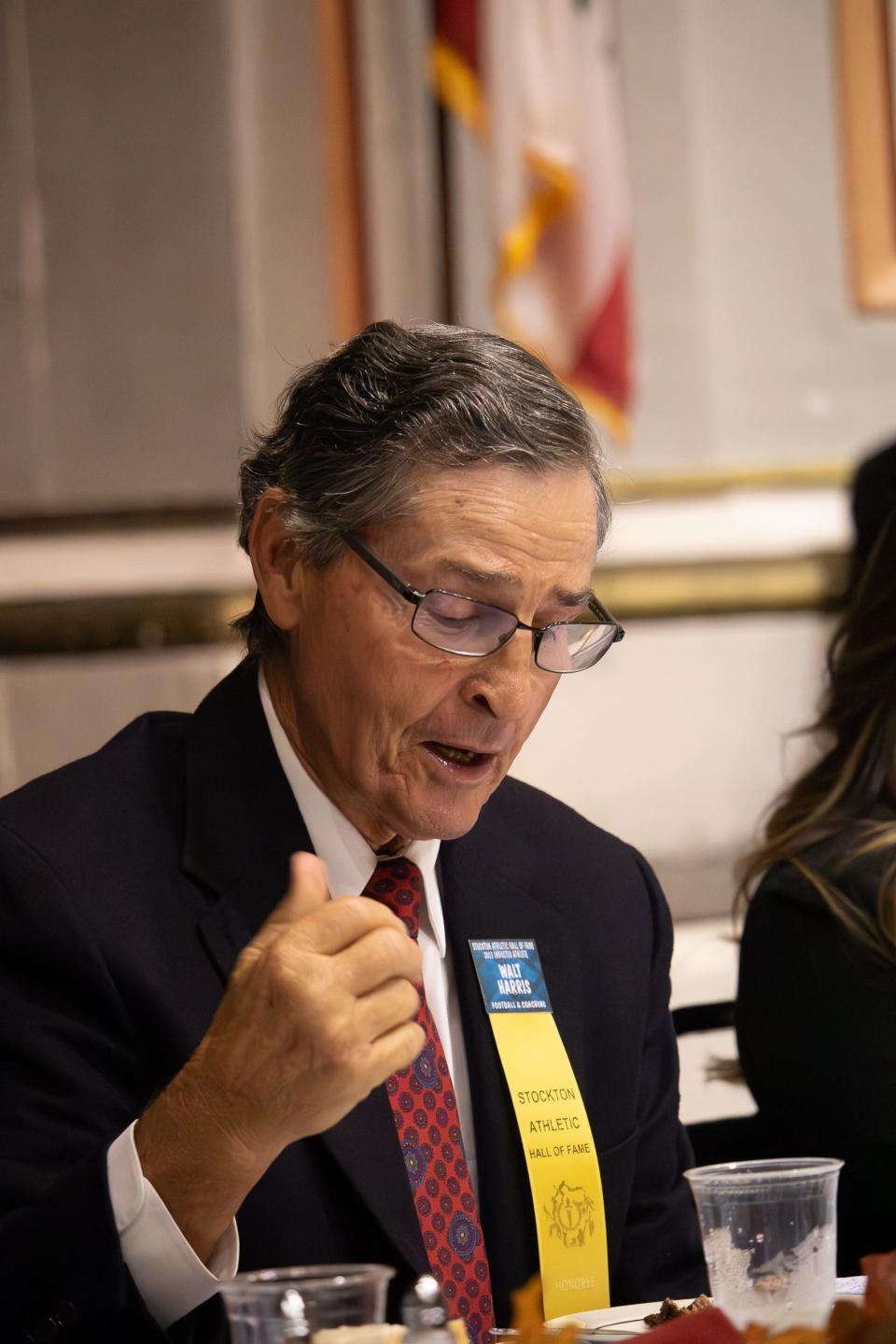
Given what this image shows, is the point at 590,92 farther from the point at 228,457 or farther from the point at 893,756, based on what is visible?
the point at 893,756

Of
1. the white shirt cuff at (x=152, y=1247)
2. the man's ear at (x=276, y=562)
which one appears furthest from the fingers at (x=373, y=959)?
the man's ear at (x=276, y=562)

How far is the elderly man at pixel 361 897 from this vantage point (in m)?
1.58

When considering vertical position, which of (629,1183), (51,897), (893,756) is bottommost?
(629,1183)

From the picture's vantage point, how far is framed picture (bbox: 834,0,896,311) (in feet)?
19.3

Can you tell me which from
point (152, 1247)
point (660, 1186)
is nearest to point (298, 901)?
point (152, 1247)

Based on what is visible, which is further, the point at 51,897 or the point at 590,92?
the point at 590,92

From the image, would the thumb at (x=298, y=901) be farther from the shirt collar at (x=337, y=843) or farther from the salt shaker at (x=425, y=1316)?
the shirt collar at (x=337, y=843)

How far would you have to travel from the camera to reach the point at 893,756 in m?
2.68

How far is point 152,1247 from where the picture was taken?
5.15 ft

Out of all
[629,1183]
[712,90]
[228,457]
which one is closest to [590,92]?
[712,90]

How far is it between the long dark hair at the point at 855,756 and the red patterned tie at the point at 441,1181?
33.7 inches

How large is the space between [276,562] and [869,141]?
448 cm

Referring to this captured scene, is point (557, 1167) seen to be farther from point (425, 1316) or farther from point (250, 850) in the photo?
point (425, 1316)

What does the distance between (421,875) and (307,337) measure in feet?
12.6
